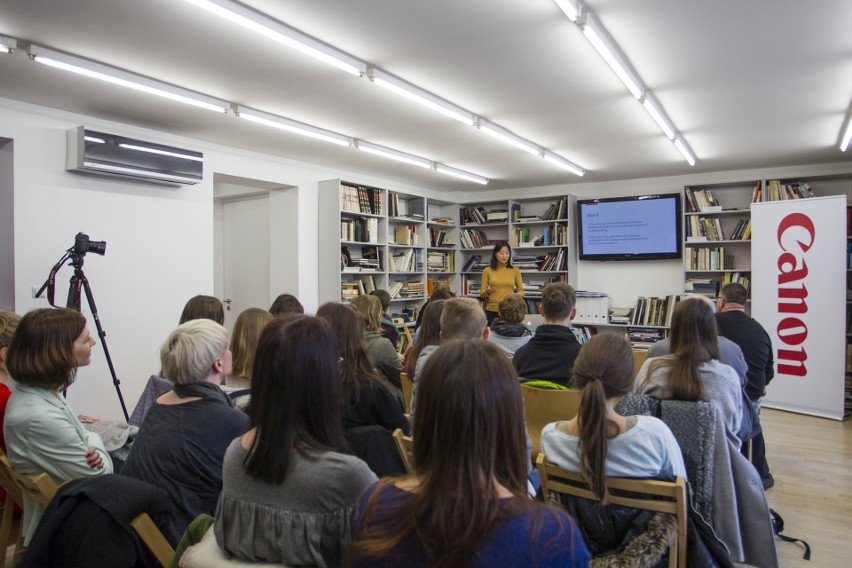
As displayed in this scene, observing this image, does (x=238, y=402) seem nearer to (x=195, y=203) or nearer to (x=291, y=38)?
(x=291, y=38)

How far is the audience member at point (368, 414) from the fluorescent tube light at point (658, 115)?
3115 mm

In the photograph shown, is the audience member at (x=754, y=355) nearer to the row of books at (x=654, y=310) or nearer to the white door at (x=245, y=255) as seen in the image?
the row of books at (x=654, y=310)

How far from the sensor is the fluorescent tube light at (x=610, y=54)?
2816 mm

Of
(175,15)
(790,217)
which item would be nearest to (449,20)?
(175,15)

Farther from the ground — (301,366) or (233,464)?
(301,366)

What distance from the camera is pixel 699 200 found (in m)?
6.73

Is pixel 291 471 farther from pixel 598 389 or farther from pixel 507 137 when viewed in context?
pixel 507 137

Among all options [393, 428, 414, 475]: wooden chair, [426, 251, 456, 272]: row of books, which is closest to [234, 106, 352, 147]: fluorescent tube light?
[426, 251, 456, 272]: row of books

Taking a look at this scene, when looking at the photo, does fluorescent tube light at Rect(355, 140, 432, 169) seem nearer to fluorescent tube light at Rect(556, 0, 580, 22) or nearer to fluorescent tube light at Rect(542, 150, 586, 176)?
fluorescent tube light at Rect(542, 150, 586, 176)

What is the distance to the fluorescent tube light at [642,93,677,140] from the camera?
13.2ft

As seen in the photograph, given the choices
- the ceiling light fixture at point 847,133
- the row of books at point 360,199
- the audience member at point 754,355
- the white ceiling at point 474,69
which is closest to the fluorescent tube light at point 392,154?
the white ceiling at point 474,69

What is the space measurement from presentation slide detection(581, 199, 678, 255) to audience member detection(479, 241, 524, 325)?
66.2 inches

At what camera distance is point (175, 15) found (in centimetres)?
273

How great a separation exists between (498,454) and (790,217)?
577 cm
